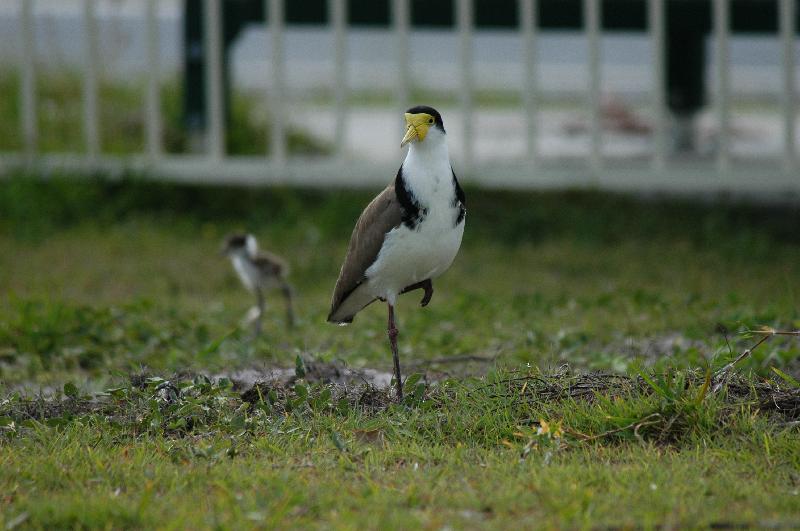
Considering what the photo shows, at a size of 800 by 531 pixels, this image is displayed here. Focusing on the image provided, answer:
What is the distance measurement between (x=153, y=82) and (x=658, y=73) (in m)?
5.04

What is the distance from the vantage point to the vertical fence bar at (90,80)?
12734 millimetres

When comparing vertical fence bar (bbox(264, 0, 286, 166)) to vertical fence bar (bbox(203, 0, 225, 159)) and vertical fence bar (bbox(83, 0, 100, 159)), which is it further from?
vertical fence bar (bbox(83, 0, 100, 159))

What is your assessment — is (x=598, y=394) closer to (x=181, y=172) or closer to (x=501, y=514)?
(x=501, y=514)

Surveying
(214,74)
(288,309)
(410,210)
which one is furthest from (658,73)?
(410,210)

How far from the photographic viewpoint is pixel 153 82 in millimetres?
12570

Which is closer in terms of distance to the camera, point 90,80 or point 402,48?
point 402,48

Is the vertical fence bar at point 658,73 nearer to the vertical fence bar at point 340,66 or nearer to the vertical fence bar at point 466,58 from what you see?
the vertical fence bar at point 466,58

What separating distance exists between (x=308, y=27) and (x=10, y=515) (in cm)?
908

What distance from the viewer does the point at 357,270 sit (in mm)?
6355

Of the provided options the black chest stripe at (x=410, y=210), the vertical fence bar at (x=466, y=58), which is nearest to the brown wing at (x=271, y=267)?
the black chest stripe at (x=410, y=210)

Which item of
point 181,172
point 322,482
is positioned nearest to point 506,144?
point 181,172

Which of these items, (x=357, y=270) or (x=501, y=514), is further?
(x=357, y=270)

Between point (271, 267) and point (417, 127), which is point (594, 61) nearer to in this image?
point (271, 267)

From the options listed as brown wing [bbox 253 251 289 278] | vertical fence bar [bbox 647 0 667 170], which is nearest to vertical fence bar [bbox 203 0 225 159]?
brown wing [bbox 253 251 289 278]
